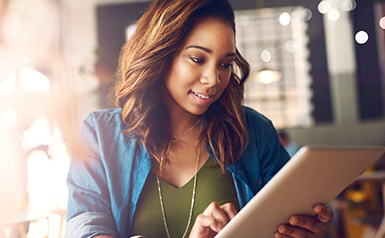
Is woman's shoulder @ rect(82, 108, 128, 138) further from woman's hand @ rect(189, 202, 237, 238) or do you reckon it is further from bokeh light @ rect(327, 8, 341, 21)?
bokeh light @ rect(327, 8, 341, 21)

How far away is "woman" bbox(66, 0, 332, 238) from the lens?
686 millimetres

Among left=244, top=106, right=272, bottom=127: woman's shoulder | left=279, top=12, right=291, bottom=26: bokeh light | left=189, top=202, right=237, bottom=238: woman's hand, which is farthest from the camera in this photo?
left=279, top=12, right=291, bottom=26: bokeh light

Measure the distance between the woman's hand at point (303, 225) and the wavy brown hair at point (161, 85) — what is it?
0.23m

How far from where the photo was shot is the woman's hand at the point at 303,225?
570 mm

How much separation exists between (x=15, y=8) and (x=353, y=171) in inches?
30.2

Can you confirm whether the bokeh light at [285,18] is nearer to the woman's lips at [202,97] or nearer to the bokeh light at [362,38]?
the bokeh light at [362,38]

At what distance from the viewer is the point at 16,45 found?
2.41 feet

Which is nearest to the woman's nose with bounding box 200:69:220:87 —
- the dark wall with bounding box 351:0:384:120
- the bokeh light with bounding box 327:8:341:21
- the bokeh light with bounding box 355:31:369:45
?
the bokeh light with bounding box 355:31:369:45

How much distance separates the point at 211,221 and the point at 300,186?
0.61 ft

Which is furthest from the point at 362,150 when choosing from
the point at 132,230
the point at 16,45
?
the point at 16,45

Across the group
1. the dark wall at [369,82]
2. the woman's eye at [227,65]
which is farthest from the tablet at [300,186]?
the dark wall at [369,82]

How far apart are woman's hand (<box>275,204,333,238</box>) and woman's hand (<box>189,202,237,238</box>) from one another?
10 cm

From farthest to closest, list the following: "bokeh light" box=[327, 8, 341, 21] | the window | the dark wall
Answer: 1. the dark wall
2. "bokeh light" box=[327, 8, 341, 21]
3. the window

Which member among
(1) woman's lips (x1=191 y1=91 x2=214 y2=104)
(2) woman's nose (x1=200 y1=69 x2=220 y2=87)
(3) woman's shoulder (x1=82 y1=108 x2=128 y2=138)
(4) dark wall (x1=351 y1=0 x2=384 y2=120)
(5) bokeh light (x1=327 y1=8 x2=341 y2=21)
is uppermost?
(5) bokeh light (x1=327 y1=8 x2=341 y2=21)
